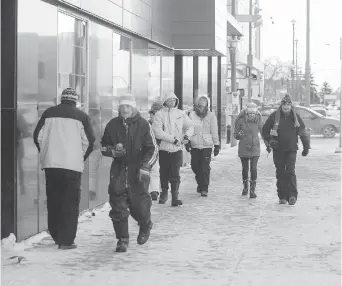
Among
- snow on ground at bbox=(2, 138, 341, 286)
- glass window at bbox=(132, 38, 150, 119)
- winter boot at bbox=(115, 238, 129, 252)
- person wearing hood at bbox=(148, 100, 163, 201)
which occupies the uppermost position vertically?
glass window at bbox=(132, 38, 150, 119)

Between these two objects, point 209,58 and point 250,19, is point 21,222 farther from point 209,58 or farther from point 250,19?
point 250,19

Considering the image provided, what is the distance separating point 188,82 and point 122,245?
15.1 meters

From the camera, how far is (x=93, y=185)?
12523mm

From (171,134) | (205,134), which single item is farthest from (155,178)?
(205,134)

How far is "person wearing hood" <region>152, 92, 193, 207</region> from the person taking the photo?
1292cm

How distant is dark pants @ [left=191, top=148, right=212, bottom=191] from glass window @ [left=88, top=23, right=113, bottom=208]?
1.81m

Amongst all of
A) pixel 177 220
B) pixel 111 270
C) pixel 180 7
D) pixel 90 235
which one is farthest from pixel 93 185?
pixel 180 7

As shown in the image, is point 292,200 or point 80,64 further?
point 292,200

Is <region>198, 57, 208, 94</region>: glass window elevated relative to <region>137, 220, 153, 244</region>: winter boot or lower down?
elevated

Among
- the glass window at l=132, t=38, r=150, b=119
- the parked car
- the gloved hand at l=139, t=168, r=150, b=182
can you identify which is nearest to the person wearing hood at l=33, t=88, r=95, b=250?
the gloved hand at l=139, t=168, r=150, b=182

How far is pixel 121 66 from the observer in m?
14.4

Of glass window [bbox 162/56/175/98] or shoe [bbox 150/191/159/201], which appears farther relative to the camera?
glass window [bbox 162/56/175/98]

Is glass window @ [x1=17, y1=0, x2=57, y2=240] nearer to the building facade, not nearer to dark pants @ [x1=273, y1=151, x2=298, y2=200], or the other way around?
the building facade

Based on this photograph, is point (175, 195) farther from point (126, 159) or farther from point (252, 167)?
point (126, 159)
